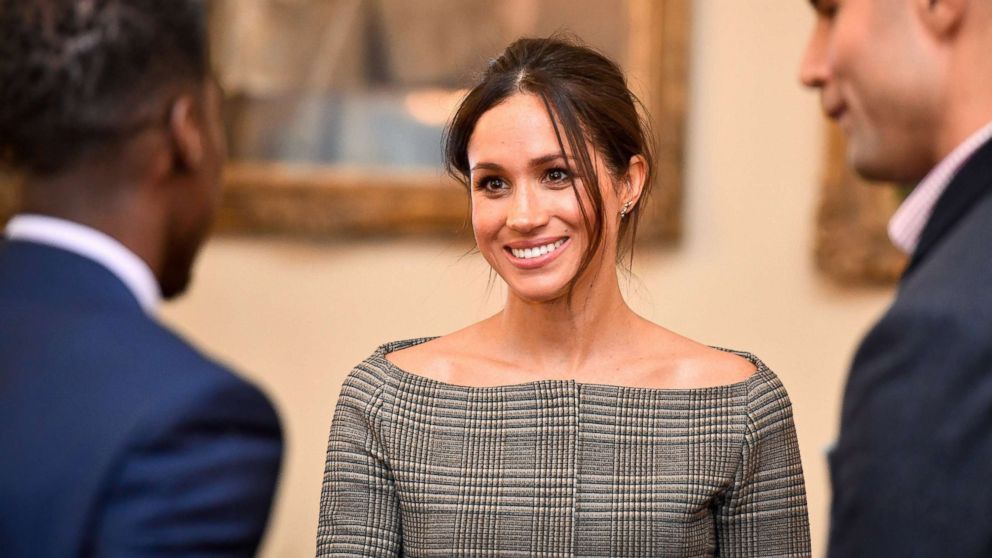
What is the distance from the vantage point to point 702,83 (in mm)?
3469

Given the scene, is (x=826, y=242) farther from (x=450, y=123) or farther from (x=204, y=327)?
(x=204, y=327)

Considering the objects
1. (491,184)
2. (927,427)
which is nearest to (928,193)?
(927,427)

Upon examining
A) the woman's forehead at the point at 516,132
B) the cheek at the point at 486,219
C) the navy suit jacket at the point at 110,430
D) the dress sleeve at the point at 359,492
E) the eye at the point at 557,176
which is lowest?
the dress sleeve at the point at 359,492

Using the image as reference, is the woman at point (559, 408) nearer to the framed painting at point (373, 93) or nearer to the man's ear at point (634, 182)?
the man's ear at point (634, 182)

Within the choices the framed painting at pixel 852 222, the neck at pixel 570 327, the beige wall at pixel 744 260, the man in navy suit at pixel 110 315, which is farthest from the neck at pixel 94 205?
the framed painting at pixel 852 222

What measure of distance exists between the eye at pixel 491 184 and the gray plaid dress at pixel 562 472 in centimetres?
37

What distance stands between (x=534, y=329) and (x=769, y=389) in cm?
45

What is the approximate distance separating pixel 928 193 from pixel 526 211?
1037mm

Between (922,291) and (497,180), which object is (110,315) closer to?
(922,291)

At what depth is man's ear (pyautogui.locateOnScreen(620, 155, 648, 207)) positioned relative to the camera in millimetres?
2330

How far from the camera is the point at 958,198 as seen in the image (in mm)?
1177

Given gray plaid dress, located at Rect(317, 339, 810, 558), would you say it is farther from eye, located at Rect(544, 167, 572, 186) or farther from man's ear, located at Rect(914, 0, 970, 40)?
man's ear, located at Rect(914, 0, 970, 40)

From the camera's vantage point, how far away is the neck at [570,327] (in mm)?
2316

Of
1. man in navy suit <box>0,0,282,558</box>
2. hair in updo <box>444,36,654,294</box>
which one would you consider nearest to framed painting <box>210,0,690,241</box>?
hair in updo <box>444,36,654,294</box>
